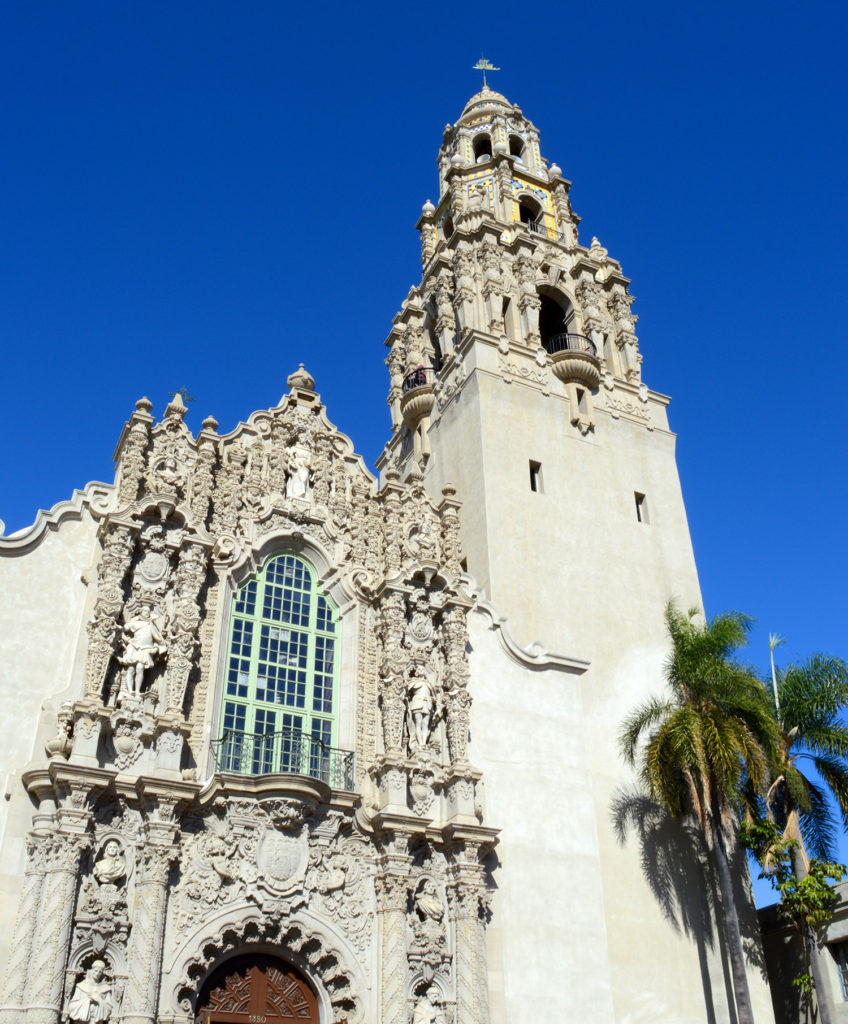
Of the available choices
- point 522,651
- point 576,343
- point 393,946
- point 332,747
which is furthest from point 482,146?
point 393,946

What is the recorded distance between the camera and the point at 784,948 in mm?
25766

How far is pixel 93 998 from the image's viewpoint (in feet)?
52.3

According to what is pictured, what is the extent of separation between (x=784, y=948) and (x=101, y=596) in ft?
62.1

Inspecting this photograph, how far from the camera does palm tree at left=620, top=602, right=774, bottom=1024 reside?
850 inches

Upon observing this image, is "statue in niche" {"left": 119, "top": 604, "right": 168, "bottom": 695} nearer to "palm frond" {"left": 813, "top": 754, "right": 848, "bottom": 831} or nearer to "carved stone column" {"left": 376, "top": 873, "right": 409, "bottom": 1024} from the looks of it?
"carved stone column" {"left": 376, "top": 873, "right": 409, "bottom": 1024}

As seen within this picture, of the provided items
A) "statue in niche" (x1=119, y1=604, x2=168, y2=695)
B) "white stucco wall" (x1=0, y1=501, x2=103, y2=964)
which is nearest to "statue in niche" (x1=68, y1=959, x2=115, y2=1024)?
"white stucco wall" (x1=0, y1=501, x2=103, y2=964)

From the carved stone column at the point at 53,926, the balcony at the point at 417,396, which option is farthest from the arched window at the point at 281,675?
the balcony at the point at 417,396

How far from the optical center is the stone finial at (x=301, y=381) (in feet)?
81.5

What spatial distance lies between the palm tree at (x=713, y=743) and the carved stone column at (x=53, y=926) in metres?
12.3

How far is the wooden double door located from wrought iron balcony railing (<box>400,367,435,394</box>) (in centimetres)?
1936

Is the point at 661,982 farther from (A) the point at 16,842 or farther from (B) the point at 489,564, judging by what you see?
(A) the point at 16,842

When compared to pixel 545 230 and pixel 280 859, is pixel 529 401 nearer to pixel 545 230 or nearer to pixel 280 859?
pixel 545 230

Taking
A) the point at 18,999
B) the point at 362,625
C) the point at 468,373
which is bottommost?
the point at 18,999

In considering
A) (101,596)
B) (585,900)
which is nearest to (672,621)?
(585,900)
